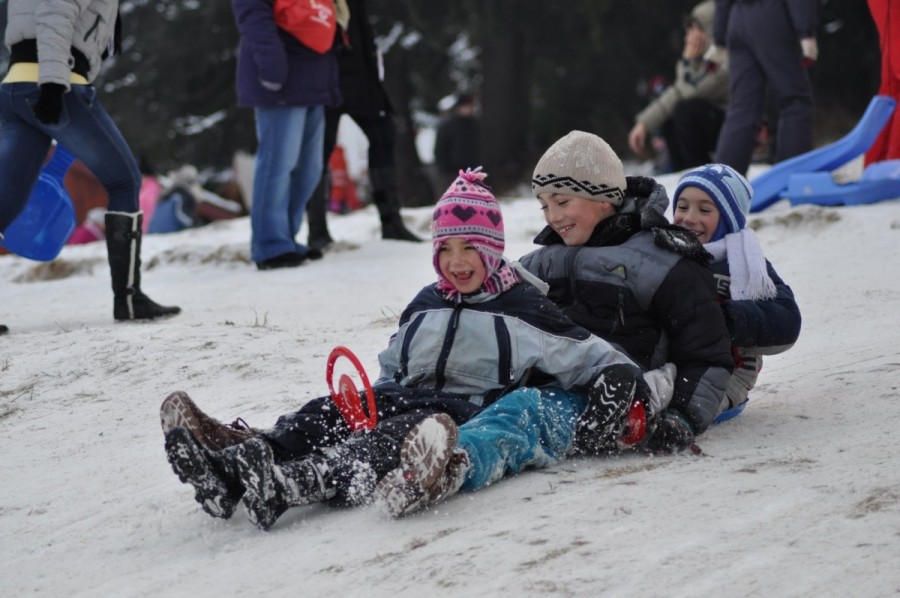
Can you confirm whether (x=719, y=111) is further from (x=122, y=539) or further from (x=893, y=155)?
(x=122, y=539)

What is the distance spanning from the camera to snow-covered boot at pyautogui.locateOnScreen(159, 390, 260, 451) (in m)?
2.99

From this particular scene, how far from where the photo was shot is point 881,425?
335cm

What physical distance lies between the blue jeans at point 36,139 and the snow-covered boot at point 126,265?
27 cm

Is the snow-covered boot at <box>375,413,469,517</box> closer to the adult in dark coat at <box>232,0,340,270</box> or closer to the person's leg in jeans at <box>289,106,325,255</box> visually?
the adult in dark coat at <box>232,0,340,270</box>

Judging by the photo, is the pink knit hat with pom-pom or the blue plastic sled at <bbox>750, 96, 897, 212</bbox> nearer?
the pink knit hat with pom-pom

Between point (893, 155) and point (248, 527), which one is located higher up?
point (893, 155)

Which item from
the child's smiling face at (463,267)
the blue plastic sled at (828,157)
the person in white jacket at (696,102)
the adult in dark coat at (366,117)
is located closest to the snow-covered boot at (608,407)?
the child's smiling face at (463,267)

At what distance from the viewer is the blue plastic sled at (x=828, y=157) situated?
24.3 ft

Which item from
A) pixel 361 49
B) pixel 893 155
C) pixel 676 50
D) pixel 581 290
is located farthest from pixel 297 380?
pixel 676 50

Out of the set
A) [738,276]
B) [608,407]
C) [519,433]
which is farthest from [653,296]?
[519,433]

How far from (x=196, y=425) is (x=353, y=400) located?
42 cm

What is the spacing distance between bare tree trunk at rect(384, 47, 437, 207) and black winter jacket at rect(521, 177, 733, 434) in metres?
11.5

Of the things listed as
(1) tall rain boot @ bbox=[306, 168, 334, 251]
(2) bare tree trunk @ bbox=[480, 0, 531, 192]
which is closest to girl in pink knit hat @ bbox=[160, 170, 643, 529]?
(1) tall rain boot @ bbox=[306, 168, 334, 251]

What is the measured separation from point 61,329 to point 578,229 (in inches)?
113
